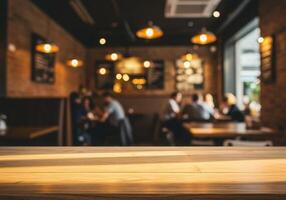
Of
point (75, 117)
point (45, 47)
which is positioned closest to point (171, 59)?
point (45, 47)

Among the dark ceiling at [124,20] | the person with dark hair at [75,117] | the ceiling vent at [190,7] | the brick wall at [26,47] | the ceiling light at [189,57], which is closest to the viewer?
the brick wall at [26,47]

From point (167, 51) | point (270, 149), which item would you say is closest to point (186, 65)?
point (167, 51)

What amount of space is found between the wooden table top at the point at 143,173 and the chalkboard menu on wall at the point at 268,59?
4318mm

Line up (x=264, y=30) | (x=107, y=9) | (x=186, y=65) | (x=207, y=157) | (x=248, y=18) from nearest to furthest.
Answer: (x=207, y=157) < (x=264, y=30) < (x=248, y=18) < (x=107, y=9) < (x=186, y=65)

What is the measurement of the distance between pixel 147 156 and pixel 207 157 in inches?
8.1

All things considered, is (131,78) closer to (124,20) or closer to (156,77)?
(156,77)

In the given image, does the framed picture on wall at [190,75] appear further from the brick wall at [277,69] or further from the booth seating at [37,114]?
the booth seating at [37,114]

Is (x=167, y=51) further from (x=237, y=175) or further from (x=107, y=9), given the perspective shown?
(x=237, y=175)

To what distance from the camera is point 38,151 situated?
1.39 m

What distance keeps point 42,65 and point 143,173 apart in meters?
6.87

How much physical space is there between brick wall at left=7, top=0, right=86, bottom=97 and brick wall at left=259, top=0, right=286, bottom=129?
405cm

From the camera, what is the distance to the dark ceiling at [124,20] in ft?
24.6

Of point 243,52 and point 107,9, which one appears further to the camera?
point 243,52

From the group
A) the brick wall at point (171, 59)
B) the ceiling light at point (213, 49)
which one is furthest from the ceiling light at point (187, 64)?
the ceiling light at point (213, 49)
